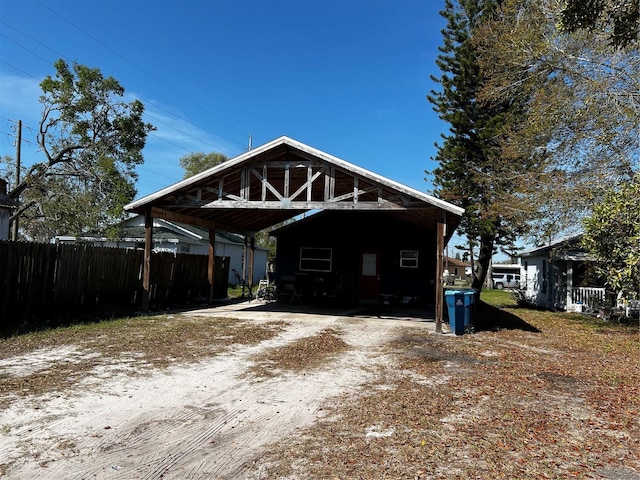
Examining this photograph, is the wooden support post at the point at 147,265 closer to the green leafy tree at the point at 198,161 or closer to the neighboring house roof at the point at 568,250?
the neighboring house roof at the point at 568,250

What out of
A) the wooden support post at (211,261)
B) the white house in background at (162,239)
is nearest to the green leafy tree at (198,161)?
the white house in background at (162,239)

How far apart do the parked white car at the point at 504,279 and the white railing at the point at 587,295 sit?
25.3 meters

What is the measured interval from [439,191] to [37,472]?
22.7m

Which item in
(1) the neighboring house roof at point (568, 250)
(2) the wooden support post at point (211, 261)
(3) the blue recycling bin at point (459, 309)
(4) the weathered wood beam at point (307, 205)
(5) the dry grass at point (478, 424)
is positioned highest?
(4) the weathered wood beam at point (307, 205)

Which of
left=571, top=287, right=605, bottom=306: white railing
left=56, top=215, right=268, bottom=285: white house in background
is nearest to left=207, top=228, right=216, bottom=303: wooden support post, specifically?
left=56, top=215, right=268, bottom=285: white house in background

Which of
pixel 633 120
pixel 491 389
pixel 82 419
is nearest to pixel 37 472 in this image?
pixel 82 419

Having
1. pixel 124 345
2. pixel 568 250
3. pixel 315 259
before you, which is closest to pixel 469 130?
pixel 568 250

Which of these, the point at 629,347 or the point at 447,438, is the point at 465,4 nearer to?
the point at 629,347

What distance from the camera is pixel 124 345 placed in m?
8.13

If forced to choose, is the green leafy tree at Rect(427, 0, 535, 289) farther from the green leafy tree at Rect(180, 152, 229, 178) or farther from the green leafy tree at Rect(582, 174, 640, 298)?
the green leafy tree at Rect(180, 152, 229, 178)

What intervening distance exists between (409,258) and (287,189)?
7399 mm

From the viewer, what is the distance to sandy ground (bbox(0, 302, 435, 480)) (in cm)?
353

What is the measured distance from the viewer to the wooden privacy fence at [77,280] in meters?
9.44

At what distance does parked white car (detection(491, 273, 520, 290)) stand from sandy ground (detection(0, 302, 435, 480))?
41263 millimetres
